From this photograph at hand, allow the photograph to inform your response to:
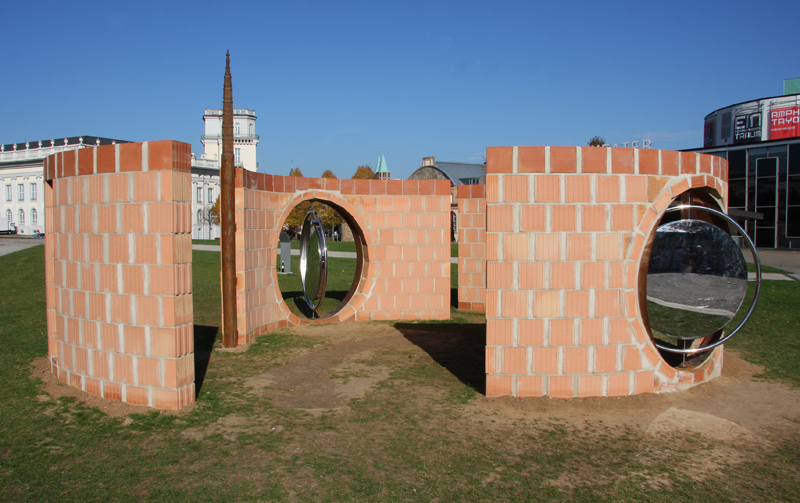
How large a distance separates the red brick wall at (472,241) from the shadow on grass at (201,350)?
5.00m

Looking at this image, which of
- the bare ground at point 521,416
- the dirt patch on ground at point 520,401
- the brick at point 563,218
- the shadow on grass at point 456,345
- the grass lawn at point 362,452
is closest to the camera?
the grass lawn at point 362,452

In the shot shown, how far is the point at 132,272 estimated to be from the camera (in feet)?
18.2

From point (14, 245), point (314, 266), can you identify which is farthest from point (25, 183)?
point (314, 266)

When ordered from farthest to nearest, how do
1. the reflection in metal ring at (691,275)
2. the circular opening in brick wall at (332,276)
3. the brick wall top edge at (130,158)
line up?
the circular opening in brick wall at (332,276) < the reflection in metal ring at (691,275) < the brick wall top edge at (130,158)

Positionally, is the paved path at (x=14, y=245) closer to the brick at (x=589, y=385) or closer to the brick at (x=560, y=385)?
the brick at (x=560, y=385)

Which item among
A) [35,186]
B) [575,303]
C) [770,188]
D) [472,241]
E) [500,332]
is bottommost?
[500,332]

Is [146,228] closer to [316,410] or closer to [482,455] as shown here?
[316,410]

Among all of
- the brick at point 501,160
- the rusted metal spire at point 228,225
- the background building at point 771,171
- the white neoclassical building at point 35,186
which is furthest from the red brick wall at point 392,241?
the white neoclassical building at point 35,186

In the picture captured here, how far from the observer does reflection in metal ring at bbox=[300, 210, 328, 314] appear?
1084cm

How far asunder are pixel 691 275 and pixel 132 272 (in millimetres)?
5674

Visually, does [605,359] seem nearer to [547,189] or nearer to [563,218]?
[563,218]

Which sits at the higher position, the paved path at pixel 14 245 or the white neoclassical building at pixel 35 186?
the white neoclassical building at pixel 35 186

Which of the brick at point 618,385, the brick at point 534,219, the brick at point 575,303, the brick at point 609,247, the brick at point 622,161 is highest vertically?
the brick at point 622,161

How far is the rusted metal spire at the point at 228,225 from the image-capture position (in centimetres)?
822
